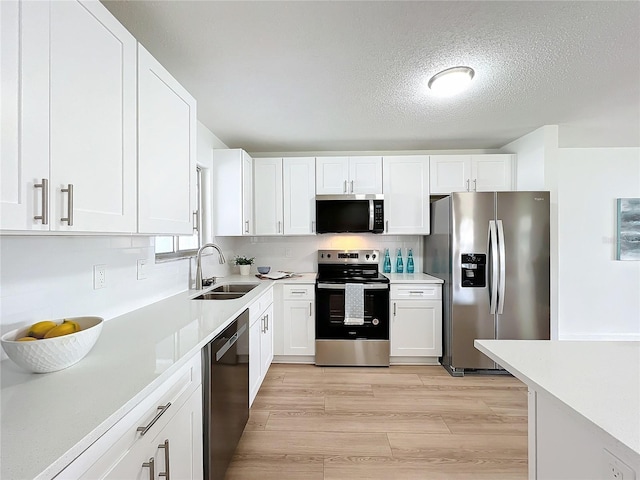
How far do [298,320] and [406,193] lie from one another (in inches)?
70.9

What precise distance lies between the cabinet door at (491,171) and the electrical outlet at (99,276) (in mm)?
3388

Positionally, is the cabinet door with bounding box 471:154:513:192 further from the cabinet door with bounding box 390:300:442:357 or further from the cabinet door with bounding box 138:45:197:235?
the cabinet door with bounding box 138:45:197:235

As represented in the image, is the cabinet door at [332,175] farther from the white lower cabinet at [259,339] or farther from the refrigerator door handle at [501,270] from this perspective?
the refrigerator door handle at [501,270]

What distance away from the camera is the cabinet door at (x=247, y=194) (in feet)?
10.5

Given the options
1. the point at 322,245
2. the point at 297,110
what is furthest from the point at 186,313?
the point at 322,245

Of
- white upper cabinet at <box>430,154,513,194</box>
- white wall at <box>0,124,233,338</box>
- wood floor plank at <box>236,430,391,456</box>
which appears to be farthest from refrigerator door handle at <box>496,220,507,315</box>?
Result: white wall at <box>0,124,233,338</box>

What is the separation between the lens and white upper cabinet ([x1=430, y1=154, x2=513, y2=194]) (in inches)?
134

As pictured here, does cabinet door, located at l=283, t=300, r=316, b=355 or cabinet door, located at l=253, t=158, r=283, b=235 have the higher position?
cabinet door, located at l=253, t=158, r=283, b=235

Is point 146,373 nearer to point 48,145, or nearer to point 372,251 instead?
point 48,145

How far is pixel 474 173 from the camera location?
3.41 meters

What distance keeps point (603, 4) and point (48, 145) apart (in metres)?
2.27

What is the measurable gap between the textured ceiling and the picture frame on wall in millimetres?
1218

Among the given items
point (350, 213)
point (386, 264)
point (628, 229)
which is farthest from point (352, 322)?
point (628, 229)

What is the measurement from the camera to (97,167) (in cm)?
111
